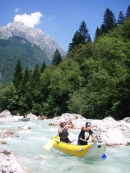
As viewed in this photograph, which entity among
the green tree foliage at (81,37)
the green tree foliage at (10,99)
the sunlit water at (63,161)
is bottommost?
the sunlit water at (63,161)

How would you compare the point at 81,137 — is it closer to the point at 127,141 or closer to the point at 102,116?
the point at 127,141

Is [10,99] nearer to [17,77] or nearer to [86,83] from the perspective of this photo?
[17,77]

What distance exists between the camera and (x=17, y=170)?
1028 cm

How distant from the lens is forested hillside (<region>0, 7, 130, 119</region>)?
122ft

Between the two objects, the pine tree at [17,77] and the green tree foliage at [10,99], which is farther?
the pine tree at [17,77]

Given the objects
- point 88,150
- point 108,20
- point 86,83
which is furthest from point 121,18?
point 88,150

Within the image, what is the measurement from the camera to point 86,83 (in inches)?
2312

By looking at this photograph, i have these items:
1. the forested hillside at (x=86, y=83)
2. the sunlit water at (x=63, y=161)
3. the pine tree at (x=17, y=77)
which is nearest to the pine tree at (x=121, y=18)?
the forested hillside at (x=86, y=83)

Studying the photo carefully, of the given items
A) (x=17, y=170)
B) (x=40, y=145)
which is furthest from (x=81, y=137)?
(x=17, y=170)

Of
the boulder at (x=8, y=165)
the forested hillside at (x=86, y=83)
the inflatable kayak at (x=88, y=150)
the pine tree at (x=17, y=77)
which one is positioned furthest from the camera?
the pine tree at (x=17, y=77)

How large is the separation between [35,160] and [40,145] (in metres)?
4.14

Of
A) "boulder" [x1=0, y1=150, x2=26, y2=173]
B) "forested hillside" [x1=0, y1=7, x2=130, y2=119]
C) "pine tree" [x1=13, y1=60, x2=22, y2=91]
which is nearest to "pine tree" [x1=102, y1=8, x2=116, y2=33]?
"forested hillside" [x1=0, y1=7, x2=130, y2=119]

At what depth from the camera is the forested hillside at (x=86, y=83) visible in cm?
Answer: 3714

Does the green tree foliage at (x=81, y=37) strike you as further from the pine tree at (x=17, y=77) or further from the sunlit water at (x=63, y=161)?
the sunlit water at (x=63, y=161)
